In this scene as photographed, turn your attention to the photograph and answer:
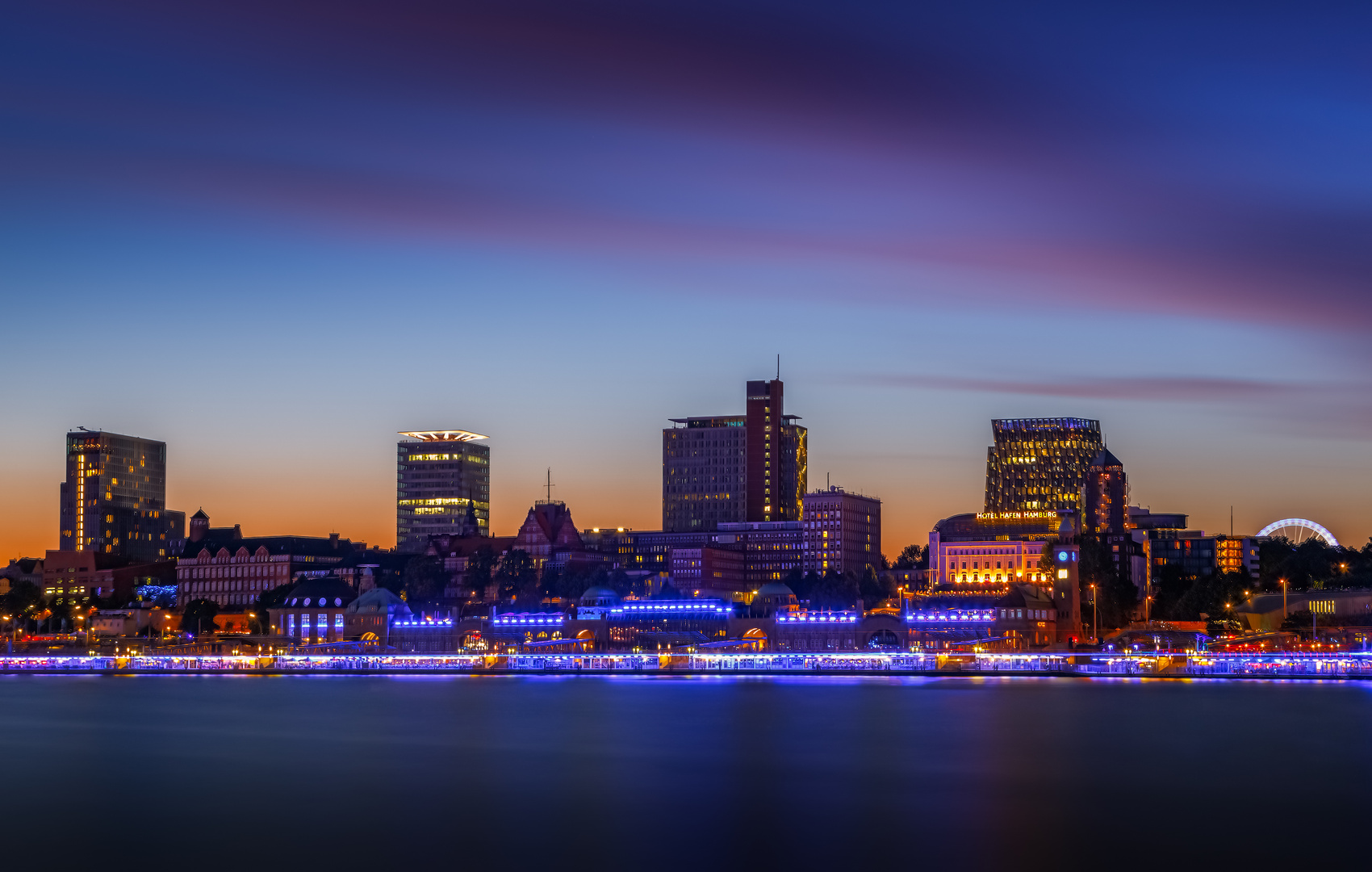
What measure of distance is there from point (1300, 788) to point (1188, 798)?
6298mm

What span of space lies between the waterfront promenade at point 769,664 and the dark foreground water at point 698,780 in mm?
19191

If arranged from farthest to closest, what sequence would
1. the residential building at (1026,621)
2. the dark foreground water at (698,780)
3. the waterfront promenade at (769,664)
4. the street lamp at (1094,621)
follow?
the residential building at (1026,621) → the street lamp at (1094,621) → the waterfront promenade at (769,664) → the dark foreground water at (698,780)

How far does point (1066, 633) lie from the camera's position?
18625 cm

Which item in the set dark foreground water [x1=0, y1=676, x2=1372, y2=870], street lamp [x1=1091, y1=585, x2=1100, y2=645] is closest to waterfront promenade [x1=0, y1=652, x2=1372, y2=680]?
dark foreground water [x1=0, y1=676, x2=1372, y2=870]

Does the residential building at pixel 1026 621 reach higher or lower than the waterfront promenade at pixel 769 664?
higher

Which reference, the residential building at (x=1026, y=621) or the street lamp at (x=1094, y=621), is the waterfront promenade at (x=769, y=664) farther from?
the street lamp at (x=1094, y=621)

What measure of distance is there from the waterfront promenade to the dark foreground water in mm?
19191

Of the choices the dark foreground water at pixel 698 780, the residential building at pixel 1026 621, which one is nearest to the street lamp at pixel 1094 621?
the residential building at pixel 1026 621

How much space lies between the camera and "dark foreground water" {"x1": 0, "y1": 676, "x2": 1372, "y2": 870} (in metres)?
58.1

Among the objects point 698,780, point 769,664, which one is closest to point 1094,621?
point 769,664

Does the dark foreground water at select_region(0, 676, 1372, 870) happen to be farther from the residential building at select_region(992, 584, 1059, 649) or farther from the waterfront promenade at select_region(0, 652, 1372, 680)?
the residential building at select_region(992, 584, 1059, 649)

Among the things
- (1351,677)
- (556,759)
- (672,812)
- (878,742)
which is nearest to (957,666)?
(1351,677)

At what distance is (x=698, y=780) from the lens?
76.4 m

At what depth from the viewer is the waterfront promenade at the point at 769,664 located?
144 metres
